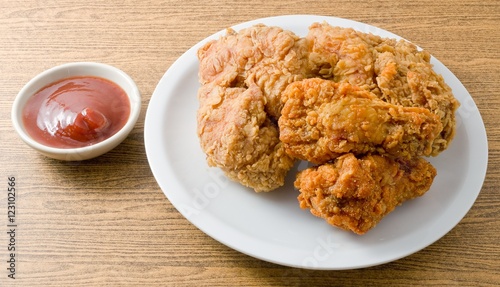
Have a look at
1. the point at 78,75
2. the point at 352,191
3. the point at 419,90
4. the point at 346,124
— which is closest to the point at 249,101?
the point at 346,124

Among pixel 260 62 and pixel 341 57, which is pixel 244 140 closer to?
pixel 260 62

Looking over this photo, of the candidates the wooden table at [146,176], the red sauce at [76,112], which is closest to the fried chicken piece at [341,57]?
the wooden table at [146,176]

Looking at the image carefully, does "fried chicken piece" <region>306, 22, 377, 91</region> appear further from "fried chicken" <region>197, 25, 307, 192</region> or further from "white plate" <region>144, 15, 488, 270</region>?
"white plate" <region>144, 15, 488, 270</region>

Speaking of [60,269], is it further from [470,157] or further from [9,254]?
[470,157]

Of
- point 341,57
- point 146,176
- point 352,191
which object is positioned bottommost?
point 146,176

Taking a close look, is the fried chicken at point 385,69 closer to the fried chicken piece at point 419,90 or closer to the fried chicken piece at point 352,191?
the fried chicken piece at point 419,90

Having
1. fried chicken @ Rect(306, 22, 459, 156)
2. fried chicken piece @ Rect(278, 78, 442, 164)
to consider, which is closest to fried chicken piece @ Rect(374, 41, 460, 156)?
fried chicken @ Rect(306, 22, 459, 156)
